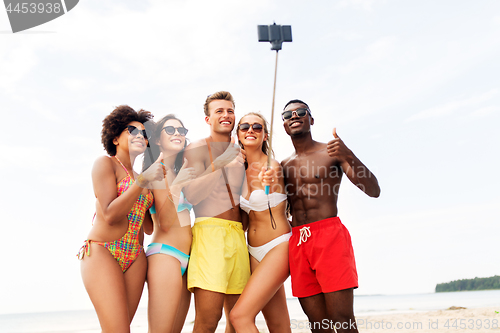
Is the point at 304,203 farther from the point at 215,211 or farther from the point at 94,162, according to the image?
the point at 94,162

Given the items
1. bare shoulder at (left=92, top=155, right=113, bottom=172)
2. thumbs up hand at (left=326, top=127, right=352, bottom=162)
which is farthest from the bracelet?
thumbs up hand at (left=326, top=127, right=352, bottom=162)

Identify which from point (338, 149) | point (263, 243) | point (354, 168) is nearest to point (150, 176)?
point (263, 243)

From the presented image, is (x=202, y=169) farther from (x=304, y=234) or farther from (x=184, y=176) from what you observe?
(x=304, y=234)

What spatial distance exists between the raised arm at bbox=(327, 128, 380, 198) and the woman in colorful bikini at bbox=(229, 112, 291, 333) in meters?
0.78

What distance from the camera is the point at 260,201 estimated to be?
183 inches

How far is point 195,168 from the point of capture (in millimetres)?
4605

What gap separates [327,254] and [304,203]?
70 centimetres

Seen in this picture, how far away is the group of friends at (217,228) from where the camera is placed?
3.94 m

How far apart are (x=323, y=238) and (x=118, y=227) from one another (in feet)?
7.77

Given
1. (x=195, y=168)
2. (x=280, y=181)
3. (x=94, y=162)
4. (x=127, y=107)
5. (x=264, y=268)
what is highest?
(x=127, y=107)

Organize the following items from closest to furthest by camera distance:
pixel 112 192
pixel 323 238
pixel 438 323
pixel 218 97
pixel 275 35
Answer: pixel 112 192 < pixel 275 35 < pixel 323 238 < pixel 218 97 < pixel 438 323

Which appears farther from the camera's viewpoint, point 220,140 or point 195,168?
point 220,140

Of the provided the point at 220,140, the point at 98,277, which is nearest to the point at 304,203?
the point at 220,140

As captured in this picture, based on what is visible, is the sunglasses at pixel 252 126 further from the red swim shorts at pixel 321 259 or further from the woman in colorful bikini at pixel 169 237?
the red swim shorts at pixel 321 259
